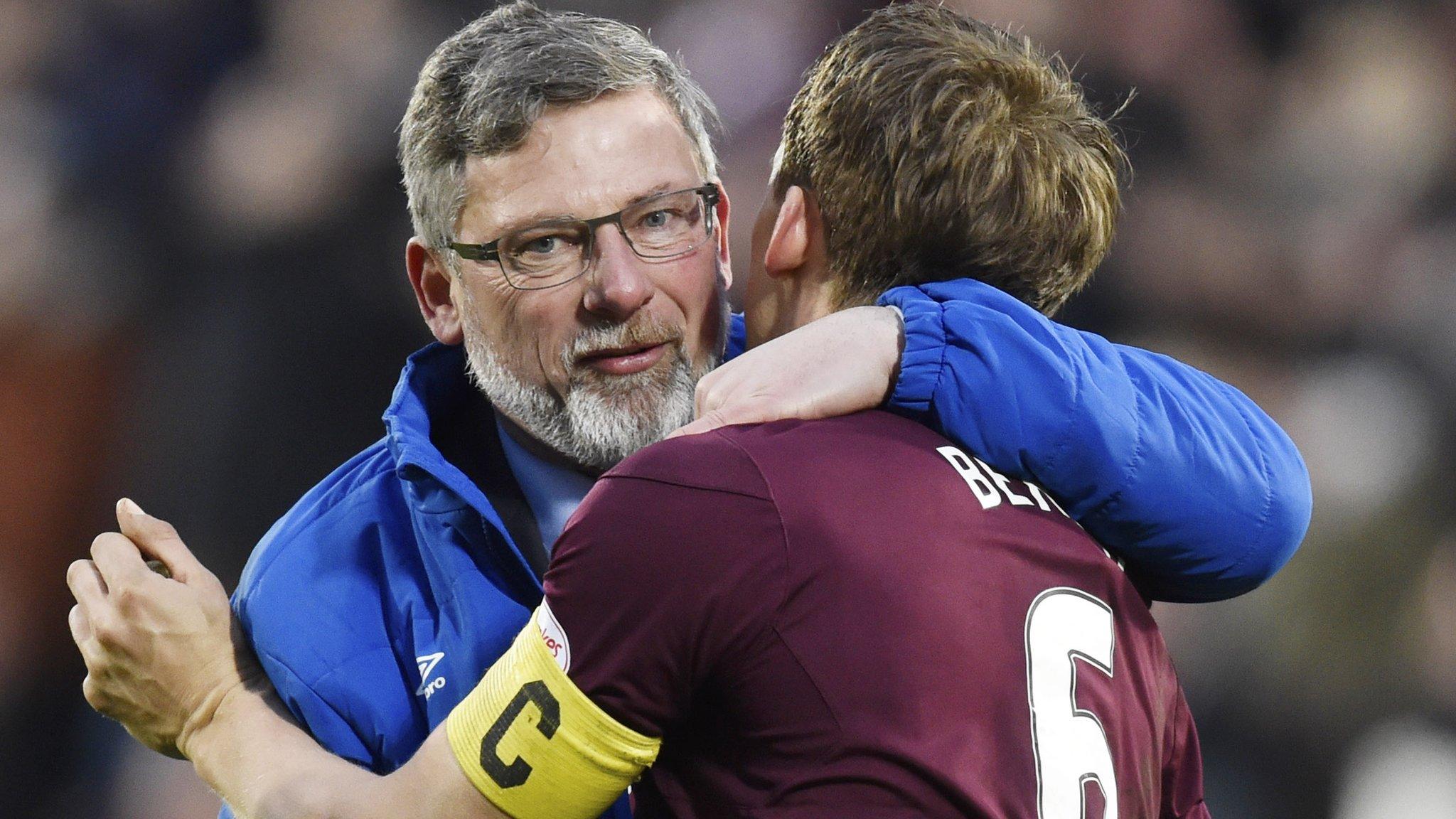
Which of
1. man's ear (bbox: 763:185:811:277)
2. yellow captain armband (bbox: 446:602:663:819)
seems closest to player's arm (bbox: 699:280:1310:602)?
man's ear (bbox: 763:185:811:277)

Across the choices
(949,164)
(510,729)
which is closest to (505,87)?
(949,164)

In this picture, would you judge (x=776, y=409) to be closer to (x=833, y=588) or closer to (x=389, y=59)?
(x=833, y=588)

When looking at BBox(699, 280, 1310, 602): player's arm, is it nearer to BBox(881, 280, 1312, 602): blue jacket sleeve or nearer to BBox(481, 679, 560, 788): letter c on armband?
BBox(881, 280, 1312, 602): blue jacket sleeve

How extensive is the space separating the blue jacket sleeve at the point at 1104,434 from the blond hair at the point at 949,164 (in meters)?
0.06

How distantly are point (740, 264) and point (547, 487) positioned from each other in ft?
6.47

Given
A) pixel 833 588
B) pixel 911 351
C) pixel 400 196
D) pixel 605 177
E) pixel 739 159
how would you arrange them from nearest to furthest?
pixel 833 588 < pixel 911 351 < pixel 605 177 < pixel 400 196 < pixel 739 159

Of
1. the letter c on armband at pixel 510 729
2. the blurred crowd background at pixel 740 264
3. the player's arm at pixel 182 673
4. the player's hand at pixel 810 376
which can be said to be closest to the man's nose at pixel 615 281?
the player's hand at pixel 810 376

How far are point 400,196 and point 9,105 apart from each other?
3.22 ft

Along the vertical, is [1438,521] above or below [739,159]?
below

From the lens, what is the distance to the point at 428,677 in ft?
5.38

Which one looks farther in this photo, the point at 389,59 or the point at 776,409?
the point at 389,59

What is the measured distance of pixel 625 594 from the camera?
3.99ft

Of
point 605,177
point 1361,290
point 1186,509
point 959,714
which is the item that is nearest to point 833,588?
point 959,714

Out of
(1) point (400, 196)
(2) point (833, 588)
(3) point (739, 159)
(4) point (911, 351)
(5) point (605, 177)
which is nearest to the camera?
(2) point (833, 588)
